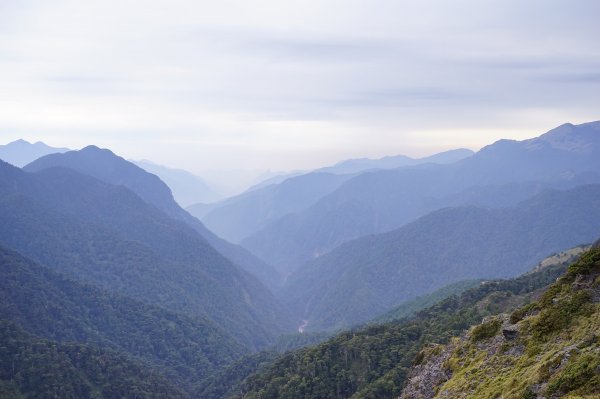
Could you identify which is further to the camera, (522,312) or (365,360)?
(365,360)

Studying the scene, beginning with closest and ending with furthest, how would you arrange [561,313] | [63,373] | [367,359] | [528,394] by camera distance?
[528,394] → [561,313] → [367,359] → [63,373]

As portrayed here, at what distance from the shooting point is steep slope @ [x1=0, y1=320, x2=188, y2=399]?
395ft

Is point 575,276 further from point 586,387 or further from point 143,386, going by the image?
point 143,386

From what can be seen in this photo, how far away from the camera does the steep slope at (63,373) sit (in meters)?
120

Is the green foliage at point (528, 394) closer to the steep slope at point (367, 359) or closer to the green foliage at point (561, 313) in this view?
the green foliage at point (561, 313)

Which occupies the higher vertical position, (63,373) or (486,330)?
(486,330)

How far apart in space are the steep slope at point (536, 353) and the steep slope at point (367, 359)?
1302 inches

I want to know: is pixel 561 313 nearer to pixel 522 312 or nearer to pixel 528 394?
pixel 522 312

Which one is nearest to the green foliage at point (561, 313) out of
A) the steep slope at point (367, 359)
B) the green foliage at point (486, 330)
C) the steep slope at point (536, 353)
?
the steep slope at point (536, 353)

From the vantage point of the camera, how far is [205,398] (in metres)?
166

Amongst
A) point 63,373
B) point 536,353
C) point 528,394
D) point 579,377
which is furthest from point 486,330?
point 63,373

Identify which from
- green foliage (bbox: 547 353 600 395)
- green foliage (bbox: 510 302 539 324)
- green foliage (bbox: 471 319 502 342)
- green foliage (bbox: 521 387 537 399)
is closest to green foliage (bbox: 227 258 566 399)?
green foliage (bbox: 471 319 502 342)

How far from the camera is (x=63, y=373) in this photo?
12775 cm

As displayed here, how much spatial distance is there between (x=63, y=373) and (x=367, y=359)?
85523 mm
